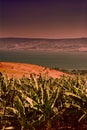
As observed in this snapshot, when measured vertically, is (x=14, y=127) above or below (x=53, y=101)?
below

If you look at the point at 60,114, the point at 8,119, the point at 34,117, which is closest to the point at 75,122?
the point at 60,114

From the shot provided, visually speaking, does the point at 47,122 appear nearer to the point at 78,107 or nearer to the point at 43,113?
the point at 43,113

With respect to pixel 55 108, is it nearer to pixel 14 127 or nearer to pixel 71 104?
pixel 71 104

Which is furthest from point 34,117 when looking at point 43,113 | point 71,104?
point 71,104

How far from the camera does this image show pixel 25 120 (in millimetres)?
8570

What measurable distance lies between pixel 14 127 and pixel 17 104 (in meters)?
0.54

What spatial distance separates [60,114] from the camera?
30.0 feet

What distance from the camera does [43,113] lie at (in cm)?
876

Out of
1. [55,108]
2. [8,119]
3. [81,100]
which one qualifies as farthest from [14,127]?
[81,100]

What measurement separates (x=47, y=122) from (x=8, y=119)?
0.98 meters

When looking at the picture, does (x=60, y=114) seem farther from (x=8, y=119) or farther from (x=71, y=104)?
(x=8, y=119)

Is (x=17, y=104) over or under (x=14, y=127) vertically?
over

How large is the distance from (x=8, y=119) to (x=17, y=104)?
0.47 m

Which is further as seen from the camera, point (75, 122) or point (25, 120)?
point (75, 122)
